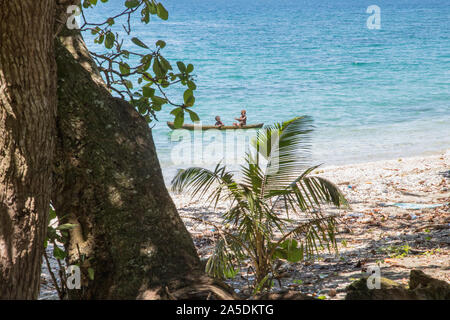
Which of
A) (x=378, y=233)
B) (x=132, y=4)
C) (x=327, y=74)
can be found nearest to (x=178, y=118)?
(x=132, y=4)

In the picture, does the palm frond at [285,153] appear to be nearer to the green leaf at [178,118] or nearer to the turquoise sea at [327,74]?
the green leaf at [178,118]

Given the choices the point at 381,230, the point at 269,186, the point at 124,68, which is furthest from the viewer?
the point at 381,230

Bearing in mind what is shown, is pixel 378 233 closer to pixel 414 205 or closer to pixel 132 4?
pixel 414 205

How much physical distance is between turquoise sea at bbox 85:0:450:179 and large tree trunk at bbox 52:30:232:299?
9.23 metres

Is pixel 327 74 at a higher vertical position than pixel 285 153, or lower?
higher

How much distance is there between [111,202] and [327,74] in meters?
25.4

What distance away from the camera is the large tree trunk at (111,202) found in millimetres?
2549

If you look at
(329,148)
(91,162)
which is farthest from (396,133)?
(91,162)

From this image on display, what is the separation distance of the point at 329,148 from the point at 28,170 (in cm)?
1236

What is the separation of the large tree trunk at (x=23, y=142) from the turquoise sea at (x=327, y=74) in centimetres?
976

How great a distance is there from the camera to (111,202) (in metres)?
2.64

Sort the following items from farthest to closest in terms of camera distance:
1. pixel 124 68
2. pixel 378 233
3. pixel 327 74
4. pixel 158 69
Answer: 1. pixel 327 74
2. pixel 378 233
3. pixel 124 68
4. pixel 158 69

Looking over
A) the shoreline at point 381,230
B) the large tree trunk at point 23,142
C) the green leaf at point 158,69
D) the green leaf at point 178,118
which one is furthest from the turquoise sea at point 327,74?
the large tree trunk at point 23,142

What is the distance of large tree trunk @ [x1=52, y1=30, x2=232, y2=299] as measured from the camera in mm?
2549
